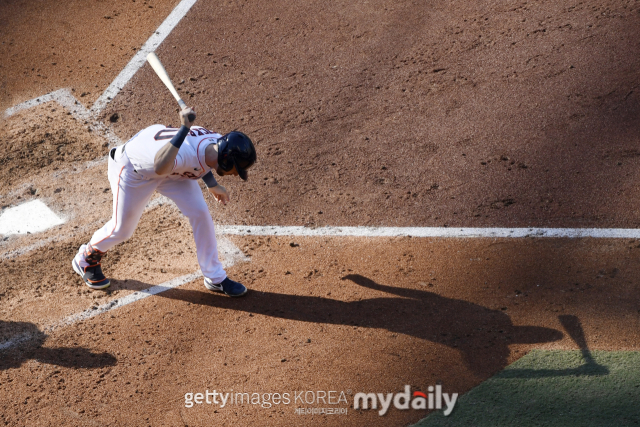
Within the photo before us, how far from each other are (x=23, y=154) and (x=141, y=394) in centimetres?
368

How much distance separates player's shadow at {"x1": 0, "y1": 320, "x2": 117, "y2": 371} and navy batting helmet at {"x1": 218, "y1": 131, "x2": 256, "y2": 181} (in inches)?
69.3

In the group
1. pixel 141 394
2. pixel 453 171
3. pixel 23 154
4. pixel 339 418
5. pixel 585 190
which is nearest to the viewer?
pixel 339 418

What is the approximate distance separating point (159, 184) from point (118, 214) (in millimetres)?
437

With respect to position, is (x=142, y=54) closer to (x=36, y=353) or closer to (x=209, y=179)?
(x=209, y=179)

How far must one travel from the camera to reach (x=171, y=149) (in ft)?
14.0

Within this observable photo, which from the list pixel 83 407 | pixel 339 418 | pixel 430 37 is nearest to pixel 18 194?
pixel 83 407

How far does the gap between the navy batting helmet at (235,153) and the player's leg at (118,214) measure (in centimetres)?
67

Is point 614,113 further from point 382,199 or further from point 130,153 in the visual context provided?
point 130,153

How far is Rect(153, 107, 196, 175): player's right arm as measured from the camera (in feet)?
14.0

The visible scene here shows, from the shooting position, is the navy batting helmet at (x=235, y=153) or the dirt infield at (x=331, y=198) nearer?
the navy batting helmet at (x=235, y=153)

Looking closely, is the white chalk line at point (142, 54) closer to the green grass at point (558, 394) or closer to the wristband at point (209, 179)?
the wristband at point (209, 179)

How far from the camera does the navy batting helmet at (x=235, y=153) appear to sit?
14.4 feet

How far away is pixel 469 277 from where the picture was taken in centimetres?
510

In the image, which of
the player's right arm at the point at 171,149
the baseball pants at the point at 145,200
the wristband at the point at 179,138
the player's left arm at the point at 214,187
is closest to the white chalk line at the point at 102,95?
the baseball pants at the point at 145,200
